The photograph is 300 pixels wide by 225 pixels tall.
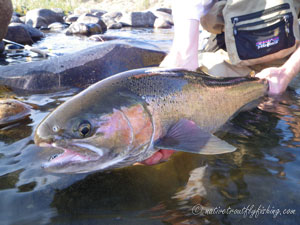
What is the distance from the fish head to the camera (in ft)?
5.01

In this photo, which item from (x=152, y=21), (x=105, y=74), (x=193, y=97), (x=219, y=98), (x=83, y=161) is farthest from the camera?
(x=152, y=21)

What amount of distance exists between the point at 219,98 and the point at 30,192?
1763mm

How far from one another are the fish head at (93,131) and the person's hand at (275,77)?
80.5 inches

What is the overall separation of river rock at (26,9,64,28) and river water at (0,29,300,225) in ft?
60.6

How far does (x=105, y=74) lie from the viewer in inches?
196

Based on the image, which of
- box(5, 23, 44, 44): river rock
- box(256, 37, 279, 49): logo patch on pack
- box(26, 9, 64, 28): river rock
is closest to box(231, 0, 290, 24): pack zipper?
box(256, 37, 279, 49): logo patch on pack

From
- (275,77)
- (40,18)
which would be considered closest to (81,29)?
(40,18)

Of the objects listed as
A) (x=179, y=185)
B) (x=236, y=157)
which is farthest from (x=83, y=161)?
(x=236, y=157)

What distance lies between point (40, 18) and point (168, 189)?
66.2 feet

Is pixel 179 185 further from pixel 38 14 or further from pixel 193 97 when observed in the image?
pixel 38 14

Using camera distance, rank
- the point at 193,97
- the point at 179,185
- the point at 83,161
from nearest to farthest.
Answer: the point at 83,161 < the point at 179,185 < the point at 193,97

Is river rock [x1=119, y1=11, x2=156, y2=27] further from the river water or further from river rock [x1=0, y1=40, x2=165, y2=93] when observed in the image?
the river water

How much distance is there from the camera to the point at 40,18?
18.7 m

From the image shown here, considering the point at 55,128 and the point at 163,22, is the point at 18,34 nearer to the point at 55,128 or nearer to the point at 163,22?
the point at 55,128
